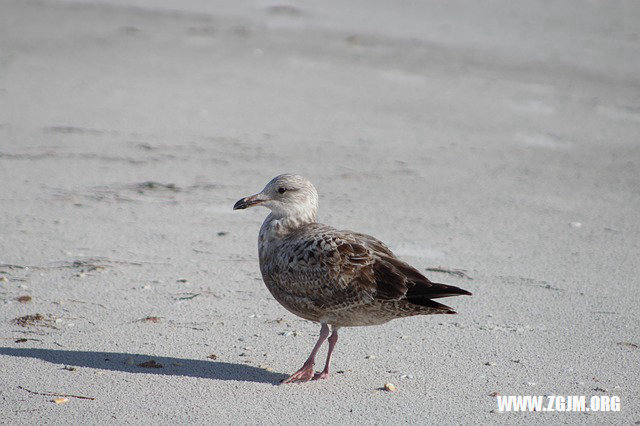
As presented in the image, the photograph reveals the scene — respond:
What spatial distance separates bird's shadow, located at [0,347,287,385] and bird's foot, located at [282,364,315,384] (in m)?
0.09

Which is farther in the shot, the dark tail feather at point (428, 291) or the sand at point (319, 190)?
the sand at point (319, 190)

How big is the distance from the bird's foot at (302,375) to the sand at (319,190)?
88mm

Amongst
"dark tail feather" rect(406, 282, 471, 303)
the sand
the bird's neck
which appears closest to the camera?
"dark tail feather" rect(406, 282, 471, 303)

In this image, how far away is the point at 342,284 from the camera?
5133 mm

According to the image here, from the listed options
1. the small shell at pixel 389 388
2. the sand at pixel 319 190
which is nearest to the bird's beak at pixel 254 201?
the sand at pixel 319 190

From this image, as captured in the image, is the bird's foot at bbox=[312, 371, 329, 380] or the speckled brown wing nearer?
the speckled brown wing

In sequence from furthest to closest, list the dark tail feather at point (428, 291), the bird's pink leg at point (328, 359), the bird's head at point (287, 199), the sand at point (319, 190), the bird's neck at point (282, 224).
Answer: the bird's head at point (287, 199) < the bird's neck at point (282, 224) < the bird's pink leg at point (328, 359) < the sand at point (319, 190) < the dark tail feather at point (428, 291)

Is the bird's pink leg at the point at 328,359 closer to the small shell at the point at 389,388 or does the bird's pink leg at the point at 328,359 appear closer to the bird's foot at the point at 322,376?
the bird's foot at the point at 322,376

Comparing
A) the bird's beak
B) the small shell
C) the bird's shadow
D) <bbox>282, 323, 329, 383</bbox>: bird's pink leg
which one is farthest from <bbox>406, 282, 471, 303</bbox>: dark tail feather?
the bird's beak

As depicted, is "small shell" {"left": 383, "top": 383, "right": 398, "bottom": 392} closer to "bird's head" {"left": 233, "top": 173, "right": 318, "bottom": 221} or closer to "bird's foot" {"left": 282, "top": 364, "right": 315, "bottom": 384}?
"bird's foot" {"left": 282, "top": 364, "right": 315, "bottom": 384}

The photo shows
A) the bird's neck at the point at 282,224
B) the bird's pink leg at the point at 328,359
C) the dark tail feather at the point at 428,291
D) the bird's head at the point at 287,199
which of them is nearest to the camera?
the dark tail feather at the point at 428,291

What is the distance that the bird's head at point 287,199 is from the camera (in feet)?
19.3

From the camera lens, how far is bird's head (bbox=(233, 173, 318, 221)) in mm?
5875

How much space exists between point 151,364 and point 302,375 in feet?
2.92
